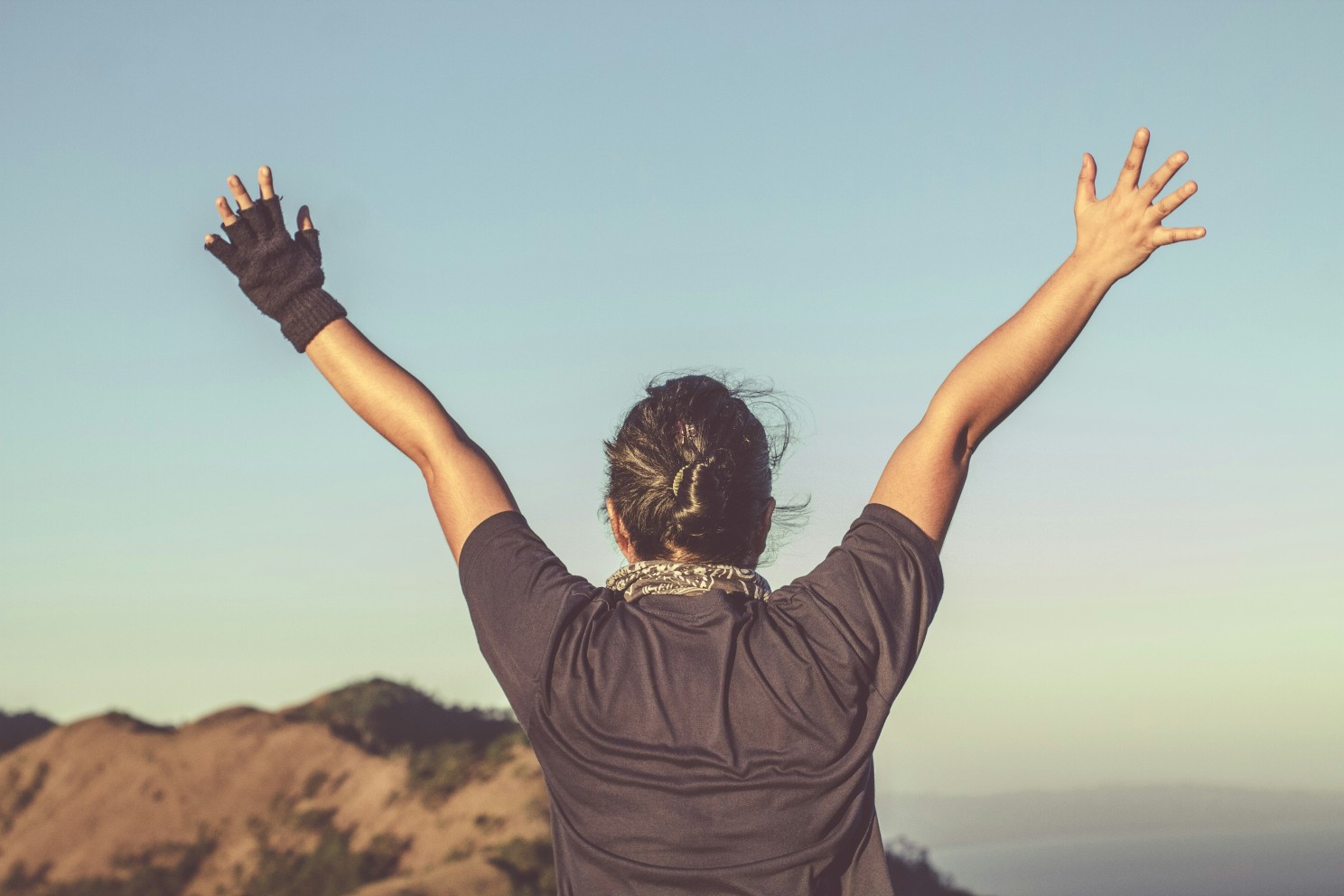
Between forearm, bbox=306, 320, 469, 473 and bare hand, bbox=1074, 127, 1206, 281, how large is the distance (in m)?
1.29

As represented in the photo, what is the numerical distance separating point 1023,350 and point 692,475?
2.20 ft

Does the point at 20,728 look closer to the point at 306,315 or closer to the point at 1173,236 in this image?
the point at 306,315

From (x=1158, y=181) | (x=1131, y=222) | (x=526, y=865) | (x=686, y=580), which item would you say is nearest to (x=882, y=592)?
(x=686, y=580)

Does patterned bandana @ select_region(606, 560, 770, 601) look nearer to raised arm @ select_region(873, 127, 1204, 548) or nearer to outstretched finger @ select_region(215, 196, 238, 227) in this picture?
raised arm @ select_region(873, 127, 1204, 548)

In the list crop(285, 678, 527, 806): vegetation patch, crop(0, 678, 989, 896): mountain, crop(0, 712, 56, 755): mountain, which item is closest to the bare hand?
crop(0, 678, 989, 896): mountain

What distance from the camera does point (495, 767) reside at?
2609 centimetres

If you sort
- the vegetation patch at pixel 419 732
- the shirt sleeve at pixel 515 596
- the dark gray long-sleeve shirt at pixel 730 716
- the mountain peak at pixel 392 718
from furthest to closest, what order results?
the mountain peak at pixel 392 718 < the vegetation patch at pixel 419 732 < the shirt sleeve at pixel 515 596 < the dark gray long-sleeve shirt at pixel 730 716

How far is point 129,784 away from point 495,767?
29.8ft

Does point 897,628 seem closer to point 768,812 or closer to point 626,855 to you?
point 768,812

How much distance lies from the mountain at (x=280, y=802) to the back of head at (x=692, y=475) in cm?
2067

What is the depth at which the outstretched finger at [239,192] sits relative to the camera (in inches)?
110

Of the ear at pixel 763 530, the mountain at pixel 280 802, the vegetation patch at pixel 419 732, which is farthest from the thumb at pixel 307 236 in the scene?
the vegetation patch at pixel 419 732

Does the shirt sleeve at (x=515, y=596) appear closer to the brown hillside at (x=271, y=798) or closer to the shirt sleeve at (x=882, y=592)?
the shirt sleeve at (x=882, y=592)

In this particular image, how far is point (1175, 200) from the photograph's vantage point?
2.48 meters
